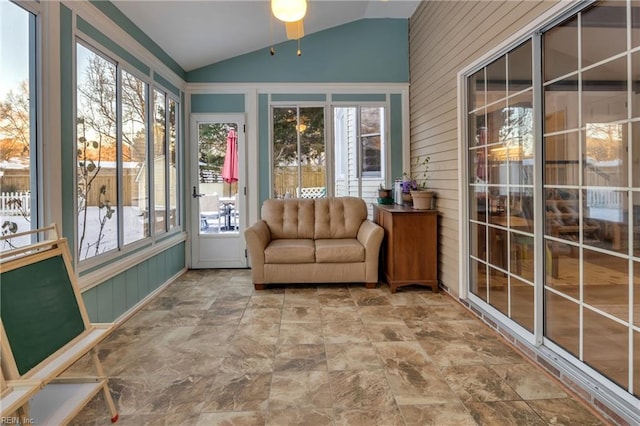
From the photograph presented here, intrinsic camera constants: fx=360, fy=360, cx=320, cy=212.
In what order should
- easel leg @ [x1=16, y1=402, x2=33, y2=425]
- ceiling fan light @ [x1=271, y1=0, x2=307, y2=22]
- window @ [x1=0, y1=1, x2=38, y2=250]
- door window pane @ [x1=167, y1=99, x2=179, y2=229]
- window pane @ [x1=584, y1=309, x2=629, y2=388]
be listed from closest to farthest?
Answer: 1. easel leg @ [x1=16, y1=402, x2=33, y2=425]
2. window pane @ [x1=584, y1=309, x2=629, y2=388]
3. window @ [x1=0, y1=1, x2=38, y2=250]
4. ceiling fan light @ [x1=271, y1=0, x2=307, y2=22]
5. door window pane @ [x1=167, y1=99, x2=179, y2=229]

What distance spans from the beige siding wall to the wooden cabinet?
0.13 metres

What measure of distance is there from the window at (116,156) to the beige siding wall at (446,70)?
3.11 meters

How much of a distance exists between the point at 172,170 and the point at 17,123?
245 centimetres

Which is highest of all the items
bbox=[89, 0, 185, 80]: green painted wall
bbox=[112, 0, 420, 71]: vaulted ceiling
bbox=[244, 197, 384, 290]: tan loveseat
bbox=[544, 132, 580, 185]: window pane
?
bbox=[112, 0, 420, 71]: vaulted ceiling

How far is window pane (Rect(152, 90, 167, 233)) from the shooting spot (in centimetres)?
399

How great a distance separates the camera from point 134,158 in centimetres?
348

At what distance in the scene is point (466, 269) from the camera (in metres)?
3.44

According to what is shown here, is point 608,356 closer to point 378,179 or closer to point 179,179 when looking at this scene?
point 378,179

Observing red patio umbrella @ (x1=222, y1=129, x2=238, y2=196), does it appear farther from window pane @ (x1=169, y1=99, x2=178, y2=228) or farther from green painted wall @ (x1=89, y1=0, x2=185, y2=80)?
green painted wall @ (x1=89, y1=0, x2=185, y2=80)

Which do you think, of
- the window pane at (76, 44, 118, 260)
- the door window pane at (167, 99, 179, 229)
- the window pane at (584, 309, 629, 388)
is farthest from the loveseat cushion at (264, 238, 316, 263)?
the window pane at (584, 309, 629, 388)

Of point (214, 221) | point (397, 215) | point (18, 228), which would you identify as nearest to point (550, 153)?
point (397, 215)

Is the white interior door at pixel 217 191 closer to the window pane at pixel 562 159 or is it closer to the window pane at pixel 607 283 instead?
the window pane at pixel 562 159

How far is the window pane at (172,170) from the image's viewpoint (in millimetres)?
4488

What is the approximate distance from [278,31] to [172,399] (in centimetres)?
418
